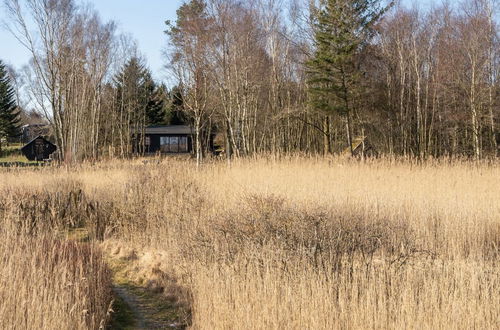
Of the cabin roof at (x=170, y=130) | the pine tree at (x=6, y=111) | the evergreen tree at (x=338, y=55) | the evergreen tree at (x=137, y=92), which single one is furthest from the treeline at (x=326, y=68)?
the pine tree at (x=6, y=111)

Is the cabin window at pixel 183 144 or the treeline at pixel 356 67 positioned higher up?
the treeline at pixel 356 67

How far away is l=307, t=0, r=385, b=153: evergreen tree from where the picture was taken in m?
20.0

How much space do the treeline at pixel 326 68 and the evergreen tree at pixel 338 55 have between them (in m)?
0.05

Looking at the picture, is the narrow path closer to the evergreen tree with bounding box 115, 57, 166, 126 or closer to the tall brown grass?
the tall brown grass

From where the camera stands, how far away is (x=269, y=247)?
187 inches

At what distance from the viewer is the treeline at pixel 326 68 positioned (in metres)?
20.1

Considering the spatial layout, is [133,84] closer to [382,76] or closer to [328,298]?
[382,76]

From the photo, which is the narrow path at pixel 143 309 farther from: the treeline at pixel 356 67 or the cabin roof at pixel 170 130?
the cabin roof at pixel 170 130

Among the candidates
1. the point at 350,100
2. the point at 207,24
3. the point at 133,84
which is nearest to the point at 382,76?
the point at 350,100

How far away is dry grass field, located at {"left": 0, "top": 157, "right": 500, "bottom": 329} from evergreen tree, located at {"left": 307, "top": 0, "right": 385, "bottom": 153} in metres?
9.72

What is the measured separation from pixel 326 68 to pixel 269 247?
16.8m

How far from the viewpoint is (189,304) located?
5.28 m

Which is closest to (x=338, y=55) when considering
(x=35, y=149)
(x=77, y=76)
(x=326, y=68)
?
(x=326, y=68)

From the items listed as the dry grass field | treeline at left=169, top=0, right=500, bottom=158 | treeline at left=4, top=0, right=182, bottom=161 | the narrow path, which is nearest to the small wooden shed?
treeline at left=4, top=0, right=182, bottom=161
